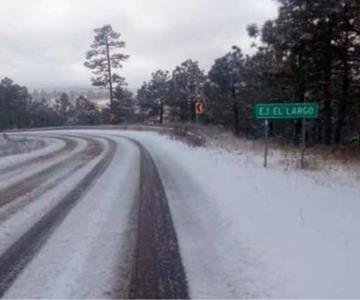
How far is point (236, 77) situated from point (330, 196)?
5875cm

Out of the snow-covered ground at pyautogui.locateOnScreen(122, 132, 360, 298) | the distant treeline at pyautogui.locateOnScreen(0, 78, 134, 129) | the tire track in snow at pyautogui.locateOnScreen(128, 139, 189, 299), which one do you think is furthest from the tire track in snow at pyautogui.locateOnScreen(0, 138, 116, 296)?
the distant treeline at pyautogui.locateOnScreen(0, 78, 134, 129)

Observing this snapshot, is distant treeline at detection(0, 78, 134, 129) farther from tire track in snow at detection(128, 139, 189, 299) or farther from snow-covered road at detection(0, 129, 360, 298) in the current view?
tire track in snow at detection(128, 139, 189, 299)

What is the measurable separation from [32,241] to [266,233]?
11.3 feet

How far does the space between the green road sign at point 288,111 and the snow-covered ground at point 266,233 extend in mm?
2319

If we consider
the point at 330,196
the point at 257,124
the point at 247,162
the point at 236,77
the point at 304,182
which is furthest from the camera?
the point at 257,124

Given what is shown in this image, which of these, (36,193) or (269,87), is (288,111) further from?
(269,87)

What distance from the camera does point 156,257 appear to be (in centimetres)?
791

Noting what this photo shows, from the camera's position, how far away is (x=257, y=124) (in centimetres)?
7806

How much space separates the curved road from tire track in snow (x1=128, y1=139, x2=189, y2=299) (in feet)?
0.03

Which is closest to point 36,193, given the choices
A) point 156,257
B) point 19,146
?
point 156,257

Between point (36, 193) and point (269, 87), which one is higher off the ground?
point (269, 87)

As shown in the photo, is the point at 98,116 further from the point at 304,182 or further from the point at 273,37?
the point at 304,182

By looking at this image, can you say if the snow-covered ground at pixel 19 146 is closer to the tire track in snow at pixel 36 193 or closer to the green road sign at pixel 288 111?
the tire track in snow at pixel 36 193

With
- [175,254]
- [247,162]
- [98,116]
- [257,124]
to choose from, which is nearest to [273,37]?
[247,162]
